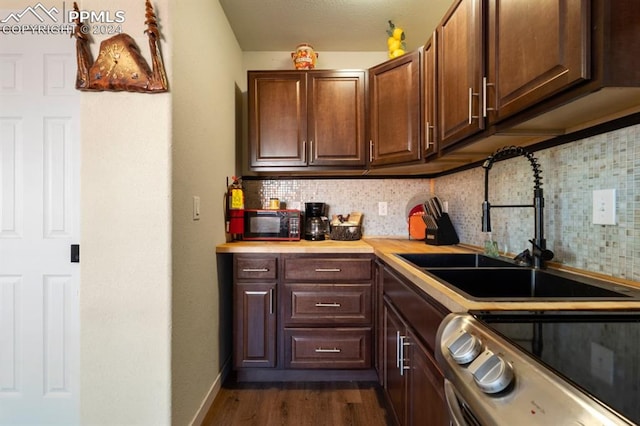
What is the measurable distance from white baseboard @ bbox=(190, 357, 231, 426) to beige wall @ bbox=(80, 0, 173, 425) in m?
0.36

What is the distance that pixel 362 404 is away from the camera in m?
1.79

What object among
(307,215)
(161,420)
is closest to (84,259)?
(161,420)

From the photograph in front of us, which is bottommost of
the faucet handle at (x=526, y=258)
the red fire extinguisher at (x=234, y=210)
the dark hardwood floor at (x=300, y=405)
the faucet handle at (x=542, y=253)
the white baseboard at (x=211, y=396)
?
the dark hardwood floor at (x=300, y=405)

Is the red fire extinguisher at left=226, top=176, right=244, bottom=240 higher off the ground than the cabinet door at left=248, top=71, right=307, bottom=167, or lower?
lower

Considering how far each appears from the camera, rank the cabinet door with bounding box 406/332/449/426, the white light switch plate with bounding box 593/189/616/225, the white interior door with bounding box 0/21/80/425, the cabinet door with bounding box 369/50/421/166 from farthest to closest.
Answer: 1. the cabinet door with bounding box 369/50/421/166
2. the white interior door with bounding box 0/21/80/425
3. the white light switch plate with bounding box 593/189/616/225
4. the cabinet door with bounding box 406/332/449/426

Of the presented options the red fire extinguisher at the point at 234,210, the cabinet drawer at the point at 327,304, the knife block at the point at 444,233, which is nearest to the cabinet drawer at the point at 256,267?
the cabinet drawer at the point at 327,304

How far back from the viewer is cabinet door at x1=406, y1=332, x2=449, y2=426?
903mm

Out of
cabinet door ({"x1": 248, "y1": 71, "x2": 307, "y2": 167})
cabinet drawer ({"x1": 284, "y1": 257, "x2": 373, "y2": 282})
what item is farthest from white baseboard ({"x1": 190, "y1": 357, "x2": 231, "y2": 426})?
cabinet door ({"x1": 248, "y1": 71, "x2": 307, "y2": 167})

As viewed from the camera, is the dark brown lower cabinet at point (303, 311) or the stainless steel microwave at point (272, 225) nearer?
the dark brown lower cabinet at point (303, 311)

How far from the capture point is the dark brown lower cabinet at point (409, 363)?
95cm

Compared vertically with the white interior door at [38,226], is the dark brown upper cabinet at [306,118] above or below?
above

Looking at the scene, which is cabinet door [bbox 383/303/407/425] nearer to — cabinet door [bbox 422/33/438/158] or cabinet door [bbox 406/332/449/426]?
cabinet door [bbox 406/332/449/426]

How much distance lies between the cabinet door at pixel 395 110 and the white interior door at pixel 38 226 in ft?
5.91

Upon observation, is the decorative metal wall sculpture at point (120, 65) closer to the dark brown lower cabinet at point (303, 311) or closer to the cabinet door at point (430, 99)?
the dark brown lower cabinet at point (303, 311)
